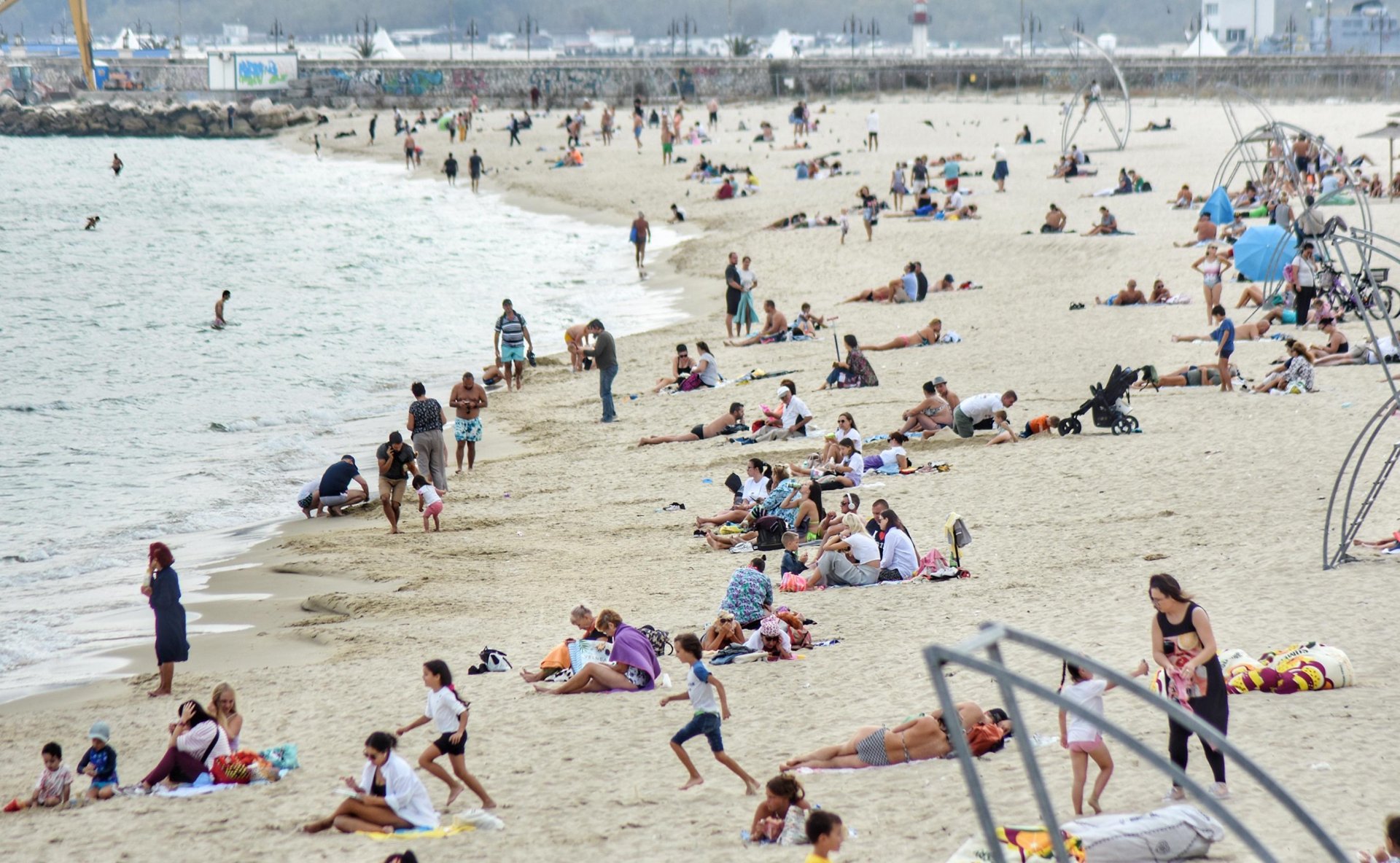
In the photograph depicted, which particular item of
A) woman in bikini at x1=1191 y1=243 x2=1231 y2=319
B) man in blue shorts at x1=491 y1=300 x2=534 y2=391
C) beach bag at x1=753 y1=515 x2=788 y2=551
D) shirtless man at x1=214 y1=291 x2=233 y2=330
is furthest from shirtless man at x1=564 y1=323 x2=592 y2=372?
shirtless man at x1=214 y1=291 x2=233 y2=330

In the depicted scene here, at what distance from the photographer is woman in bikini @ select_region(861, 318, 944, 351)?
19.4 metres

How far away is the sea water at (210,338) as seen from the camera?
1341 centimetres

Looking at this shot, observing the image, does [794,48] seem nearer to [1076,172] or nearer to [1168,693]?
[1076,172]

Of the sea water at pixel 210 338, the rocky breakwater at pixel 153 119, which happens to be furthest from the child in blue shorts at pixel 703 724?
the rocky breakwater at pixel 153 119

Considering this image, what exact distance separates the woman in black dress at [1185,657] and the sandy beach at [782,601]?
0.53 m

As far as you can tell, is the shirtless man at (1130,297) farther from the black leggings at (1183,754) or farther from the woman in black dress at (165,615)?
the woman in black dress at (165,615)

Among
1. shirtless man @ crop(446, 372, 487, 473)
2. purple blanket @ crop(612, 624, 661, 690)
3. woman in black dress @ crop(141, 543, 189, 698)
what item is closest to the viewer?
purple blanket @ crop(612, 624, 661, 690)

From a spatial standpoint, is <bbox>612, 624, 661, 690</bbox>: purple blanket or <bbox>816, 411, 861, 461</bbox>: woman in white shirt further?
<bbox>816, 411, 861, 461</bbox>: woman in white shirt

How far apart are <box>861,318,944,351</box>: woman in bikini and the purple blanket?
1124 centimetres

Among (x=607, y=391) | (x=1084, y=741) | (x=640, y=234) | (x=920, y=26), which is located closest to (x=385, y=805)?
(x=1084, y=741)

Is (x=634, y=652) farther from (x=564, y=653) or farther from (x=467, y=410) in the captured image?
(x=467, y=410)

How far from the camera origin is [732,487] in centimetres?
1257

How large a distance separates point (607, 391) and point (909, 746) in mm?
10037

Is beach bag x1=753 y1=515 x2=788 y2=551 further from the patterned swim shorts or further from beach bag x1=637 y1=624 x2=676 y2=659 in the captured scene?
the patterned swim shorts
